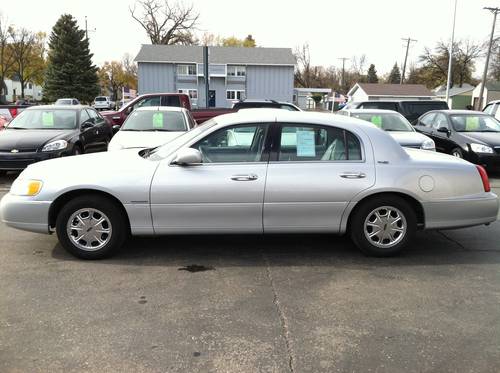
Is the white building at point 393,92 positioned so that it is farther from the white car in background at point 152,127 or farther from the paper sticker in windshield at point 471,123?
the white car in background at point 152,127

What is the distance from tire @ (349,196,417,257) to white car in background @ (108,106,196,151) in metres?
5.18

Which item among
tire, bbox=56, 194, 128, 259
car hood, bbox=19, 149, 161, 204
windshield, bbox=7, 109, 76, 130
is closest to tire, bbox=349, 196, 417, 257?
car hood, bbox=19, 149, 161, 204

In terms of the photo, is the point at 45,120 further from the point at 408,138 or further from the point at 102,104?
the point at 102,104

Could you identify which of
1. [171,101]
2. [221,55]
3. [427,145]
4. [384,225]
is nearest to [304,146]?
[384,225]

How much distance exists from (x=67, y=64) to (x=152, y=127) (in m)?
45.1

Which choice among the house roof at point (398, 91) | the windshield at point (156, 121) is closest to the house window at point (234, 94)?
the house roof at point (398, 91)

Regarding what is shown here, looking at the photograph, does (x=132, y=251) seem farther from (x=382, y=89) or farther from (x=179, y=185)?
(x=382, y=89)

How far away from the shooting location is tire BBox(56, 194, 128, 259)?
15.6 ft

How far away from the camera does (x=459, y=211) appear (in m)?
5.04

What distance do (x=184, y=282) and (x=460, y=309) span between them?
237 cm

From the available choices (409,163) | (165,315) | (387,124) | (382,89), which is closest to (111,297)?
(165,315)

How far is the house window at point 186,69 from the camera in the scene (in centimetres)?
5178

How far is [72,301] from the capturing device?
3.93m

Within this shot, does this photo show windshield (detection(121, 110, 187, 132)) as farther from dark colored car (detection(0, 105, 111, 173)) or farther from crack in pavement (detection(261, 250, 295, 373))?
crack in pavement (detection(261, 250, 295, 373))
